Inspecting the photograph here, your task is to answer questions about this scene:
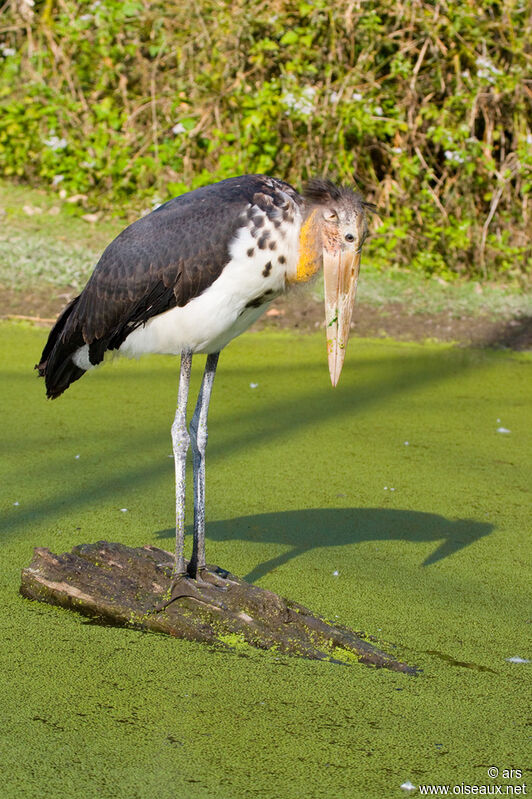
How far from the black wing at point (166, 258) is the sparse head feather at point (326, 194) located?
0.15ft

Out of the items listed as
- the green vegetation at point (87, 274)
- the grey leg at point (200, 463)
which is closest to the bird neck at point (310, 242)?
the grey leg at point (200, 463)

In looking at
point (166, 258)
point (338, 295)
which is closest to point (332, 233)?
point (338, 295)

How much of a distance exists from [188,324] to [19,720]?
0.96 metres

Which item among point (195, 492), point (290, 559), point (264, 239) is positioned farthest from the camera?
point (290, 559)

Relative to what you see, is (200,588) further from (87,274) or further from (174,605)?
(87,274)

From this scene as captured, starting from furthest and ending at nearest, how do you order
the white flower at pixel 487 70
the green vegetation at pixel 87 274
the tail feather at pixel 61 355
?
the white flower at pixel 487 70 < the green vegetation at pixel 87 274 < the tail feather at pixel 61 355

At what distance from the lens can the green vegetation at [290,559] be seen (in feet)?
6.18

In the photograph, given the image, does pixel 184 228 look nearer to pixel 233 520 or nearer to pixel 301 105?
pixel 233 520

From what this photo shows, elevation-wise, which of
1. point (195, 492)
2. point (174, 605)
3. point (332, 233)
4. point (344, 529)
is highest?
point (332, 233)

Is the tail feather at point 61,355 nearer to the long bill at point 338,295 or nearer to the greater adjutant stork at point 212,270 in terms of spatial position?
the greater adjutant stork at point 212,270

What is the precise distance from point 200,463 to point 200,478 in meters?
0.04

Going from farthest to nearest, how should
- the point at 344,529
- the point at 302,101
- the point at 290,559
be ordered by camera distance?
the point at 302,101 → the point at 344,529 → the point at 290,559

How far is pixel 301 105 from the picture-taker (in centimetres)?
612

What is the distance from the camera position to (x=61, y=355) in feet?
9.25
